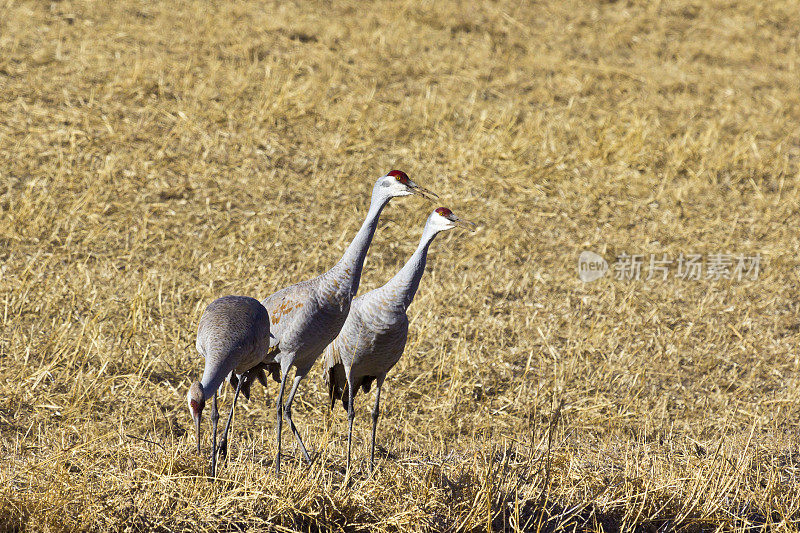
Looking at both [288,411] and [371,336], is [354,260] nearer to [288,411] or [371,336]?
[371,336]

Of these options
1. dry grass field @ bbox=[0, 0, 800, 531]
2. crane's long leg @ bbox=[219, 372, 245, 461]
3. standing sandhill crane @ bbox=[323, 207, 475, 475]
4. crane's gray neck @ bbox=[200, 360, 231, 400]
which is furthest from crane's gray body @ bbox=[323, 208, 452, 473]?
crane's gray neck @ bbox=[200, 360, 231, 400]

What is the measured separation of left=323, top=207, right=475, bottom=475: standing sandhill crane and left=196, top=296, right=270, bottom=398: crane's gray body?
0.59 meters

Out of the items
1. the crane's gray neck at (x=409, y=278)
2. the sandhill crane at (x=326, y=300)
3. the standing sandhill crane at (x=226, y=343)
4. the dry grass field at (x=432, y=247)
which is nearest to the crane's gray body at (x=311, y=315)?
the sandhill crane at (x=326, y=300)

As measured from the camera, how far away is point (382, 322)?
4.54 meters

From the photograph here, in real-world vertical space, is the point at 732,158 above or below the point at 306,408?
above

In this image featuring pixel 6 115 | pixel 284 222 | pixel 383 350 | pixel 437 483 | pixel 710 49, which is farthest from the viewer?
pixel 710 49

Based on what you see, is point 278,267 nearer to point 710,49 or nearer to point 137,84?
point 137,84

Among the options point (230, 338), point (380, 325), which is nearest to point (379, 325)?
point (380, 325)

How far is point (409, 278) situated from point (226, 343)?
1.03m

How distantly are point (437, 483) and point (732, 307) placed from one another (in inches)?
160

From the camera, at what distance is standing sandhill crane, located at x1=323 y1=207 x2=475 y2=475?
4465 mm

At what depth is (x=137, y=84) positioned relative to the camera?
368 inches

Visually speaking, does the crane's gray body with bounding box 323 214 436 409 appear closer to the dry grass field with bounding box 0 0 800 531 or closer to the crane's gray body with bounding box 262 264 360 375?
the crane's gray body with bounding box 262 264 360 375

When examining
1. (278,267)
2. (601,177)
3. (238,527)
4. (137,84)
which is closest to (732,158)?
(601,177)
